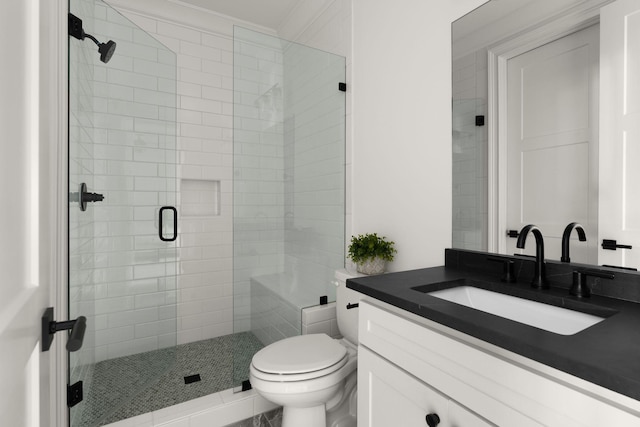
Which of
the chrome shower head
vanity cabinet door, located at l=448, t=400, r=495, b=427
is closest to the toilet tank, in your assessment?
vanity cabinet door, located at l=448, t=400, r=495, b=427

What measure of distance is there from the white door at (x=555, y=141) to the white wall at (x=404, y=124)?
33 cm

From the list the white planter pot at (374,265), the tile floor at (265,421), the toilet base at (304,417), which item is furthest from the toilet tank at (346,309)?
the tile floor at (265,421)

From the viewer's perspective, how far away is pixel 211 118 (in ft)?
9.40

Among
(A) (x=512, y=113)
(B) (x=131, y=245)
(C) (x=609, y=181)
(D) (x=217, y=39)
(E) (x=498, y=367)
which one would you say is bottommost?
(E) (x=498, y=367)

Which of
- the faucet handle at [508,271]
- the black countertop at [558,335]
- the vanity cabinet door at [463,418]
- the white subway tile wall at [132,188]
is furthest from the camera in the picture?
the white subway tile wall at [132,188]

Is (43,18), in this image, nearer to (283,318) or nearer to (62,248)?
(62,248)

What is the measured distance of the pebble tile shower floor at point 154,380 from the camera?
1.52 meters

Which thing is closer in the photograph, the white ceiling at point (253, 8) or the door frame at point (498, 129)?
the door frame at point (498, 129)

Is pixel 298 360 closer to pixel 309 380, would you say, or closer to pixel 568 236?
pixel 309 380

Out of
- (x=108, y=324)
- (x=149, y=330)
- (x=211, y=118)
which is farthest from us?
(x=211, y=118)

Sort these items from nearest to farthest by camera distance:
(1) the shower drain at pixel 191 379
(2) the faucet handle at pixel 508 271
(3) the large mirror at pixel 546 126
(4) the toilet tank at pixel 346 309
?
1. (3) the large mirror at pixel 546 126
2. (2) the faucet handle at pixel 508 271
3. (4) the toilet tank at pixel 346 309
4. (1) the shower drain at pixel 191 379

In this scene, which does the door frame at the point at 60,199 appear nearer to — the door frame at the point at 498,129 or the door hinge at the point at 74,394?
the door hinge at the point at 74,394

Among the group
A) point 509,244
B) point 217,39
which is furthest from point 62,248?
point 217,39

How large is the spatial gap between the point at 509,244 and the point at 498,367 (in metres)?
0.71
